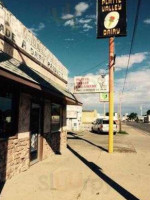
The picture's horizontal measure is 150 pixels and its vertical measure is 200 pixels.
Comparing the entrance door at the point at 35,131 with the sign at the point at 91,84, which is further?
the sign at the point at 91,84

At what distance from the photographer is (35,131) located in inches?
405

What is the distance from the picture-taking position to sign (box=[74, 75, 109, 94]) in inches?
874

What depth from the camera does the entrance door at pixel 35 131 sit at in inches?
388

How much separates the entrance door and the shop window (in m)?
1.82

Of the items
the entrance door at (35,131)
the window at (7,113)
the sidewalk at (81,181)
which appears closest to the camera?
the sidewalk at (81,181)

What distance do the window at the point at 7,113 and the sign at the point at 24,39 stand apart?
5.78ft

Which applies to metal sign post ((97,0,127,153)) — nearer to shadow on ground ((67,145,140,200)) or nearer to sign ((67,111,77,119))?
shadow on ground ((67,145,140,200))

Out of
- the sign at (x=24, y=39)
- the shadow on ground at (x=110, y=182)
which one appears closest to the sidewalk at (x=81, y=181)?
the shadow on ground at (x=110, y=182)

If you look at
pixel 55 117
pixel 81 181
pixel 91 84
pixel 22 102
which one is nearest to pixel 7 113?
pixel 22 102

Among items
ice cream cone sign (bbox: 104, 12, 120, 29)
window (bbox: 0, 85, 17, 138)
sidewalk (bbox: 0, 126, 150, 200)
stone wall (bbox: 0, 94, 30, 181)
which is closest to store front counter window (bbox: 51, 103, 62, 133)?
→ sidewalk (bbox: 0, 126, 150, 200)

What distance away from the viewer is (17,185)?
703 cm

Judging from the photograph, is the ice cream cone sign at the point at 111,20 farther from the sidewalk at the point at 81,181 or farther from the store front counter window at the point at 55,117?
the sidewalk at the point at 81,181

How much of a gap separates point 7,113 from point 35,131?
2.52 m

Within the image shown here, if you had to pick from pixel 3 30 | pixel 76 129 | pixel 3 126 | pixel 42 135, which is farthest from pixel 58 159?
pixel 76 129
